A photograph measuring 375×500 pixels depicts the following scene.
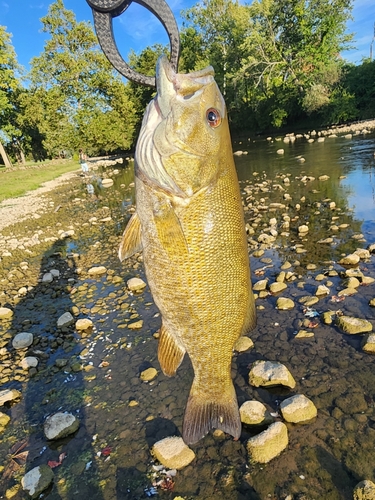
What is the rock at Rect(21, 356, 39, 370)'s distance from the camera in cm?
504

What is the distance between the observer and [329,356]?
435 cm

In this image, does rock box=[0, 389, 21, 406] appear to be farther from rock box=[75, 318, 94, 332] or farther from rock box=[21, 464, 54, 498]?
rock box=[75, 318, 94, 332]

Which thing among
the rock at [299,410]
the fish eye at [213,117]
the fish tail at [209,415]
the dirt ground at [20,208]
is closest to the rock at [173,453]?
the fish tail at [209,415]

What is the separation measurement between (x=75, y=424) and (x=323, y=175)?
43.1 ft

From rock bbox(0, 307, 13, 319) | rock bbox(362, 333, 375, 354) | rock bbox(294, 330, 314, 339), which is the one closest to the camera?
rock bbox(362, 333, 375, 354)

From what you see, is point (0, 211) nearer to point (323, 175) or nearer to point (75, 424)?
point (323, 175)

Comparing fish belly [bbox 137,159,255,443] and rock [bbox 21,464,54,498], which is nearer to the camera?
fish belly [bbox 137,159,255,443]

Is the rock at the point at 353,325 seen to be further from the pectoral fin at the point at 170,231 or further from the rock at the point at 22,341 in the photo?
the rock at the point at 22,341

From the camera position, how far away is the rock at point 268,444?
323cm

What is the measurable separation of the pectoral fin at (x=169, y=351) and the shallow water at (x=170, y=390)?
4.14 ft

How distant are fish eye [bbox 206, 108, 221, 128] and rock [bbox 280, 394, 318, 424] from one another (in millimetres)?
2862

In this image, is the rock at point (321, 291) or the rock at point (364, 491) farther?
the rock at point (321, 291)

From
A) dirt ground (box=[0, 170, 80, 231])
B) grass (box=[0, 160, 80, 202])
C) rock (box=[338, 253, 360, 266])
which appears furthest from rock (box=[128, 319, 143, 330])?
grass (box=[0, 160, 80, 202])

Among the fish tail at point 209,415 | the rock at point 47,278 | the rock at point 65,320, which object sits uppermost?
the fish tail at point 209,415
